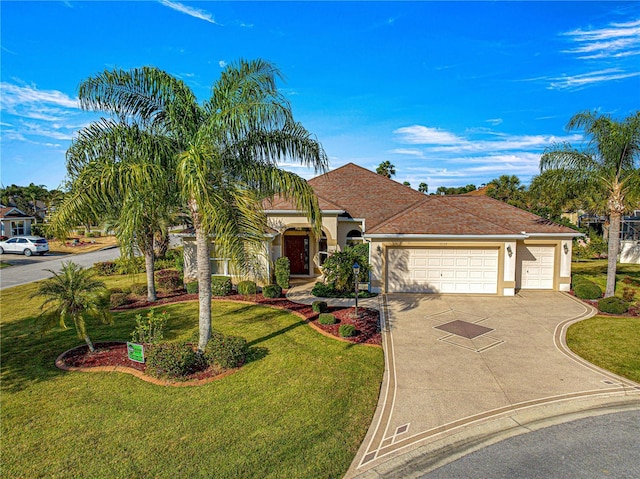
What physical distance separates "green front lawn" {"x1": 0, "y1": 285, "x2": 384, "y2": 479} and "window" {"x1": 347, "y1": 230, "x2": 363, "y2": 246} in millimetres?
10180

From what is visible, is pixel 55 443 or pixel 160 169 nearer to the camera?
pixel 55 443

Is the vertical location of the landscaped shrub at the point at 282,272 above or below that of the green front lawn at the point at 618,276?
above

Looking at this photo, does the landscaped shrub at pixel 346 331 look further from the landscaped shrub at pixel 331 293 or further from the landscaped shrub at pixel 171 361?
the landscaped shrub at pixel 331 293

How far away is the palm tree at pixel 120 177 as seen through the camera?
24.7 ft

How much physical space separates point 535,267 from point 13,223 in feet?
179

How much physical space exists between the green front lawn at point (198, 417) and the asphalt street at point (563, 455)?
1996mm

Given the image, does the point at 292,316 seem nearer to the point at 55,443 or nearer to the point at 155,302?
the point at 155,302

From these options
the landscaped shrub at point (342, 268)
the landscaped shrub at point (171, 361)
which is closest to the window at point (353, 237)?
the landscaped shrub at point (342, 268)

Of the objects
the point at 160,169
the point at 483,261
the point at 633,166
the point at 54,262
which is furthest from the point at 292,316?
the point at 54,262

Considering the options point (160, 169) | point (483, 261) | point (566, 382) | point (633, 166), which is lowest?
point (566, 382)

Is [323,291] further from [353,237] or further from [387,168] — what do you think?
[387,168]

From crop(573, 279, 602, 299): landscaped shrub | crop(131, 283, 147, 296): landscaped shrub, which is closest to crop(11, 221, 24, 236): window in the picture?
crop(131, 283, 147, 296): landscaped shrub

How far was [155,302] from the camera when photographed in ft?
49.2

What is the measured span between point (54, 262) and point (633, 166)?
37.5 m
